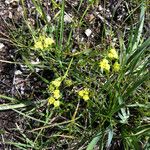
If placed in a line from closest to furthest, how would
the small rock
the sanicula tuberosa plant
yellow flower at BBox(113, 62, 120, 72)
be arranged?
yellow flower at BBox(113, 62, 120, 72) < the sanicula tuberosa plant < the small rock

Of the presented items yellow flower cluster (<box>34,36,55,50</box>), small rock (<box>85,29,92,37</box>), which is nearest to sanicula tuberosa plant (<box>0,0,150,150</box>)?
yellow flower cluster (<box>34,36,55,50</box>)

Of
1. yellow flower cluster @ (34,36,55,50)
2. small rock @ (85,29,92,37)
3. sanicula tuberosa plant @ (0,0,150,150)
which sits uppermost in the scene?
small rock @ (85,29,92,37)

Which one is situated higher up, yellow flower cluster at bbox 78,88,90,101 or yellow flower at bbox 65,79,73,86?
yellow flower at bbox 65,79,73,86

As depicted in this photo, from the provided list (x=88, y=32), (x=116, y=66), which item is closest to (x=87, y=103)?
(x=116, y=66)

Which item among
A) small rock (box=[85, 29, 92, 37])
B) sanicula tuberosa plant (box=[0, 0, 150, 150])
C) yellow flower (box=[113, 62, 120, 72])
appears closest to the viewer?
yellow flower (box=[113, 62, 120, 72])

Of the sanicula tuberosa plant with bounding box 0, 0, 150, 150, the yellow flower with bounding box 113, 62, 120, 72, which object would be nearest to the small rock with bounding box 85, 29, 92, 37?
the sanicula tuberosa plant with bounding box 0, 0, 150, 150

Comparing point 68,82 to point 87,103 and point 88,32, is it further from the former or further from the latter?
point 88,32

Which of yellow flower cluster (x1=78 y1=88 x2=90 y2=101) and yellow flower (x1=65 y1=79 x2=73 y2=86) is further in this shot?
yellow flower (x1=65 y1=79 x2=73 y2=86)

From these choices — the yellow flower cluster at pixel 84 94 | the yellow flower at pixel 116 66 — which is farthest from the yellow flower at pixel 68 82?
the yellow flower at pixel 116 66

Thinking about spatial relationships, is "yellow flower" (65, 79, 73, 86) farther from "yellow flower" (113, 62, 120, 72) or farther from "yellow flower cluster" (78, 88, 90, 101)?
"yellow flower" (113, 62, 120, 72)

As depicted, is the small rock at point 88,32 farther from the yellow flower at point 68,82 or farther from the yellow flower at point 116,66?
the yellow flower at point 116,66
